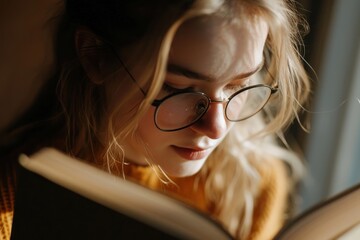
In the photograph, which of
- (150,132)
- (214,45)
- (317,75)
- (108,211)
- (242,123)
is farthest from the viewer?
(317,75)

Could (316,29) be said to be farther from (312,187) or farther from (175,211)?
(175,211)

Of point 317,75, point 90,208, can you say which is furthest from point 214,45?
point 317,75

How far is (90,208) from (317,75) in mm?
882

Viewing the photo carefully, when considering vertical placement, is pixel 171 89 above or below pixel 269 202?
above

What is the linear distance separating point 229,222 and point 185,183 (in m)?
0.14

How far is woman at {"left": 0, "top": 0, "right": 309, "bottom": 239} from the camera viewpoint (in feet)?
2.45

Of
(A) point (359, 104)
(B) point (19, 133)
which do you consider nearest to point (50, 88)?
(B) point (19, 133)

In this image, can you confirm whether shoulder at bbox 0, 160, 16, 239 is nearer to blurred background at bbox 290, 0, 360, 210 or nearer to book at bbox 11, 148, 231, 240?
book at bbox 11, 148, 231, 240

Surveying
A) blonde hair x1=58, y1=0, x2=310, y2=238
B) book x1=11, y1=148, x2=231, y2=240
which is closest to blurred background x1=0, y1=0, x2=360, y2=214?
blonde hair x1=58, y1=0, x2=310, y2=238

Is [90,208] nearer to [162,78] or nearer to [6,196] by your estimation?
[162,78]

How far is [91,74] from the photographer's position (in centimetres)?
87

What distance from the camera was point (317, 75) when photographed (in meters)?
1.32

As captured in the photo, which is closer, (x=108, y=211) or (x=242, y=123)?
(x=108, y=211)

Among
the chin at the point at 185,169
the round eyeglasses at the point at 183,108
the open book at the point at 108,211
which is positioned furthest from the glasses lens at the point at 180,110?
the open book at the point at 108,211
